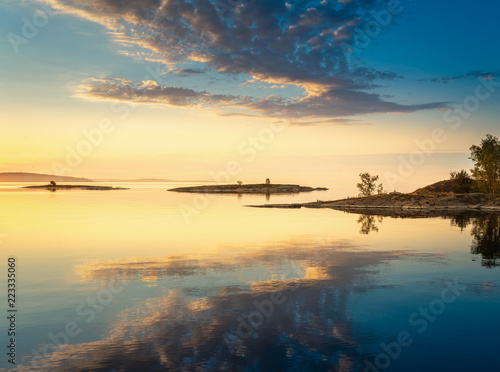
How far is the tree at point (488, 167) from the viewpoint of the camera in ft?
301

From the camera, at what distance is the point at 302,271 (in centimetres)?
2111

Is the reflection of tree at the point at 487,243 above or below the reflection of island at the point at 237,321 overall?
above

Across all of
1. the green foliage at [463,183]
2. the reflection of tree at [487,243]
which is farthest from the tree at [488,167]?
the reflection of tree at [487,243]

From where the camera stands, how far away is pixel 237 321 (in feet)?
43.9

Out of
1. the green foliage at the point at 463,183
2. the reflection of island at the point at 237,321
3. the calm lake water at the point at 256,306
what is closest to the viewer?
the reflection of island at the point at 237,321

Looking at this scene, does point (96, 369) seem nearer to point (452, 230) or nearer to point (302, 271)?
point (302, 271)

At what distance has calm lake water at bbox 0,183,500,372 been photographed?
10.9 meters

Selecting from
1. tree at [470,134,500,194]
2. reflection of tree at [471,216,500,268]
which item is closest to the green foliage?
tree at [470,134,500,194]

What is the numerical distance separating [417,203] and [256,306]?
7027cm

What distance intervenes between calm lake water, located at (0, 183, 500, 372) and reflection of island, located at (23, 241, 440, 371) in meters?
0.06

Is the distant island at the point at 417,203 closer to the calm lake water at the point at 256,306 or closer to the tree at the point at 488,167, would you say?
the tree at the point at 488,167

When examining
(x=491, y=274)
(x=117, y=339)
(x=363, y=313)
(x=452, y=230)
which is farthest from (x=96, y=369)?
(x=452, y=230)

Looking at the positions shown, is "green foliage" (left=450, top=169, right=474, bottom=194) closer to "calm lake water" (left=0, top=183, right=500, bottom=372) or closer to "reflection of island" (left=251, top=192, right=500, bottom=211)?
"reflection of island" (left=251, top=192, right=500, bottom=211)

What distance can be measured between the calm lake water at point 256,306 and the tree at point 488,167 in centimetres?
7332
